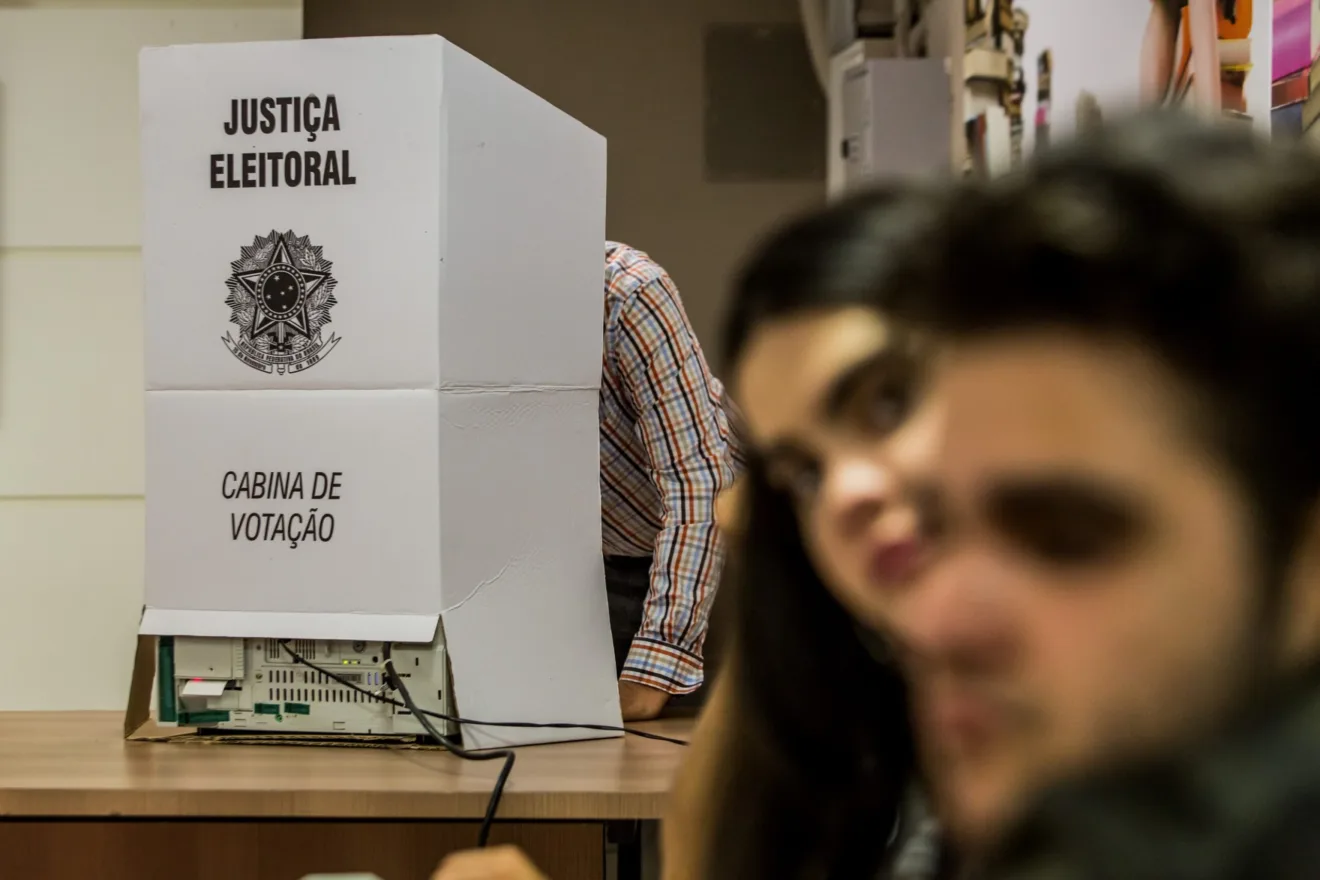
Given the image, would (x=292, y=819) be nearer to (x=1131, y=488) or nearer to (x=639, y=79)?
(x=1131, y=488)

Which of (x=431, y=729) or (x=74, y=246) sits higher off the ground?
(x=74, y=246)

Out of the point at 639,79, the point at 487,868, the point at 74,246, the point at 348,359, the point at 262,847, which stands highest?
the point at 639,79

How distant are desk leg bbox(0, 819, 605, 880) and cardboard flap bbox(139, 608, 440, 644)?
160 millimetres

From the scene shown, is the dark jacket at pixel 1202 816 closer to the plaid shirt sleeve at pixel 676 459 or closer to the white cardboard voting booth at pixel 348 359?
the white cardboard voting booth at pixel 348 359

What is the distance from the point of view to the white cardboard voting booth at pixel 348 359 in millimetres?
→ 1083

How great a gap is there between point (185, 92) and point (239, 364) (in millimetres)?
255

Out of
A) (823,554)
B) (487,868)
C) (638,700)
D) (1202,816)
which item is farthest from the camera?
(638,700)

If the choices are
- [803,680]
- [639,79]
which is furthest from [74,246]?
[803,680]

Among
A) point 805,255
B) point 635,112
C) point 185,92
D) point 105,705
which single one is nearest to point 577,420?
point 185,92

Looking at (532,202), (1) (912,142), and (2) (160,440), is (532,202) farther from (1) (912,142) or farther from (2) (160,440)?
(1) (912,142)

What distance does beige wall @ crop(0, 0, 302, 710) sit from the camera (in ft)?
7.09

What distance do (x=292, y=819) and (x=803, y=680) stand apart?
0.69 m

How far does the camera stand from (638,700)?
1294mm

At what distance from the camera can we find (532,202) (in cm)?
121
